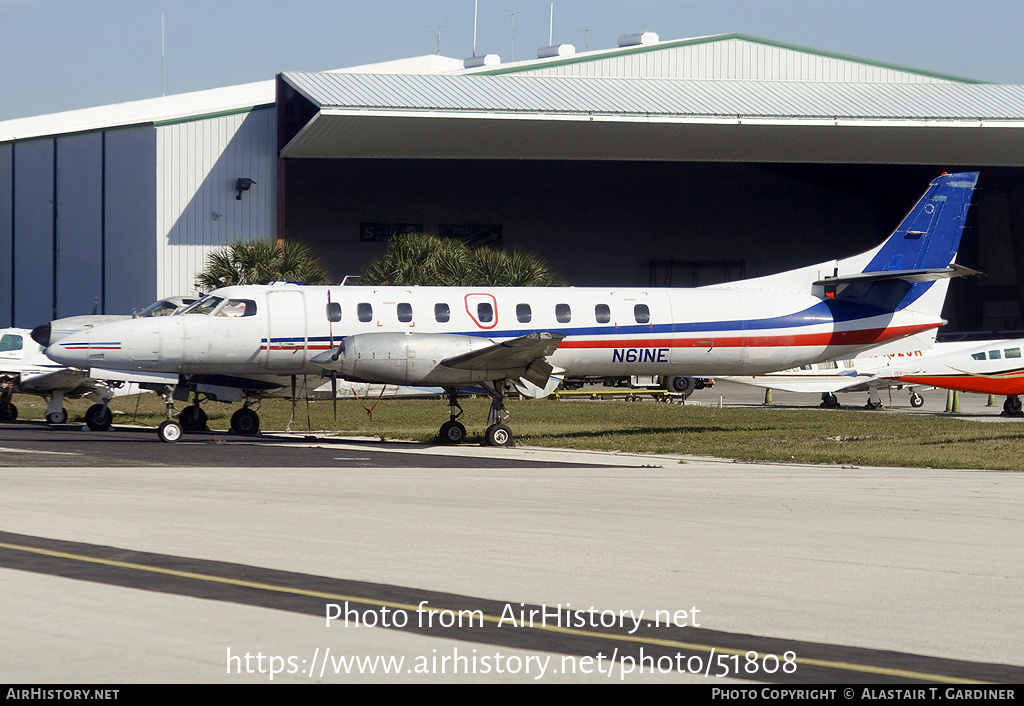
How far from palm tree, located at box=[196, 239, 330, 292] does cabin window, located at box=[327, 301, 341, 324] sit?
50.6ft

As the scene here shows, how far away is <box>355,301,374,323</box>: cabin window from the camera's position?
2258 centimetres

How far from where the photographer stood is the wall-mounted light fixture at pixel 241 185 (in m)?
46.9

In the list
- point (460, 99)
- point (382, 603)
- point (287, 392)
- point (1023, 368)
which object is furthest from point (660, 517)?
point (460, 99)

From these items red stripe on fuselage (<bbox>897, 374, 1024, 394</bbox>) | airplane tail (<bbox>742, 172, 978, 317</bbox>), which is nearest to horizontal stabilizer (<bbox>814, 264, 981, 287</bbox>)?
airplane tail (<bbox>742, 172, 978, 317</bbox>)

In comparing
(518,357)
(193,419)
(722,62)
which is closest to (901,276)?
(518,357)

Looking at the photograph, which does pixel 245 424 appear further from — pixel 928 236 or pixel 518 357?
pixel 928 236

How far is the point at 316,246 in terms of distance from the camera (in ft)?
203

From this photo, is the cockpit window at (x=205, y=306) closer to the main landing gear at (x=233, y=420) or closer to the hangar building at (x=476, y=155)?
the main landing gear at (x=233, y=420)

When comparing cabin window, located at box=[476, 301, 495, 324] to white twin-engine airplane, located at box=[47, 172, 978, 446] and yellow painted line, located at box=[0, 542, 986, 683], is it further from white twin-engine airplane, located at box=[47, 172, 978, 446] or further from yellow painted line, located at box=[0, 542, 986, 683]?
yellow painted line, located at box=[0, 542, 986, 683]

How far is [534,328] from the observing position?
23.3 metres

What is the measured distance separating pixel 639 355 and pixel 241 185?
27.4 m

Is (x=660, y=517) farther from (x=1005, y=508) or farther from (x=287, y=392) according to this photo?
(x=287, y=392)

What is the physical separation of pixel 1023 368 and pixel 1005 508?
2014 centimetres

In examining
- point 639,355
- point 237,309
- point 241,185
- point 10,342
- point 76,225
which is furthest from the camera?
point 76,225
